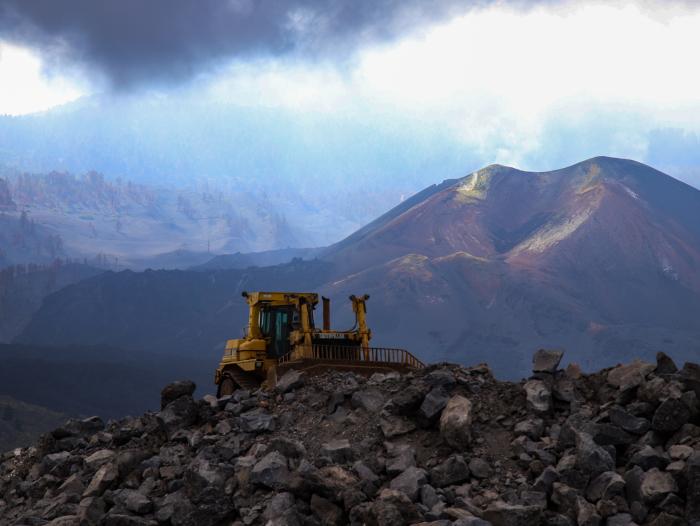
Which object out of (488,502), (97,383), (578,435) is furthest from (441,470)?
(97,383)

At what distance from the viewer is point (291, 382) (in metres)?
19.9

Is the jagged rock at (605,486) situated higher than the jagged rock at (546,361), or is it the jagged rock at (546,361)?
the jagged rock at (546,361)

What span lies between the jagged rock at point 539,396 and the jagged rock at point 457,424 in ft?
3.89

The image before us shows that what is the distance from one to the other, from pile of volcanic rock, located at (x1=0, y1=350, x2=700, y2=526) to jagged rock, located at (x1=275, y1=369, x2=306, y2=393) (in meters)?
0.05

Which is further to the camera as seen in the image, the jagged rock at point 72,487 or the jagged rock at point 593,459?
the jagged rock at point 72,487

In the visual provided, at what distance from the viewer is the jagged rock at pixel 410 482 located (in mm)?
13841

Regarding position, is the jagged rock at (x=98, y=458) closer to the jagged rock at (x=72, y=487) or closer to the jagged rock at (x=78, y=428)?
the jagged rock at (x=72, y=487)

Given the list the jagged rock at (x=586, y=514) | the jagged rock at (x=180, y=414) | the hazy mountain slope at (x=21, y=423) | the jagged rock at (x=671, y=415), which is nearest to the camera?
the jagged rock at (x=586, y=514)

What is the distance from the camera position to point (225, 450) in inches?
679

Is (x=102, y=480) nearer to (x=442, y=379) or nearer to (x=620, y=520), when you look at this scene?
(x=442, y=379)

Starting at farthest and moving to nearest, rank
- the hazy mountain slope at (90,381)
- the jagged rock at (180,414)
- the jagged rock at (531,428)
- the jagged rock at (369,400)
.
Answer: the hazy mountain slope at (90,381) → the jagged rock at (180,414) → the jagged rock at (369,400) → the jagged rock at (531,428)

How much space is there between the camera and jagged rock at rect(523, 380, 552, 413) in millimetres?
15922

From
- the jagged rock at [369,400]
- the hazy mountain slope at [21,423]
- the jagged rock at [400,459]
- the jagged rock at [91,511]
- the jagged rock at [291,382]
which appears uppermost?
the jagged rock at [291,382]

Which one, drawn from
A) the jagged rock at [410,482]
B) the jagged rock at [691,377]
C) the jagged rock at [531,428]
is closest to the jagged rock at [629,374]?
the jagged rock at [691,377]
